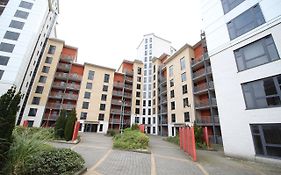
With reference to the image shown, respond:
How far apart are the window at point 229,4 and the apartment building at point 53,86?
3512 cm

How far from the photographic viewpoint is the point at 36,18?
3008 centimetres

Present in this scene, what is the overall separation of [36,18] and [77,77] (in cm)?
1557

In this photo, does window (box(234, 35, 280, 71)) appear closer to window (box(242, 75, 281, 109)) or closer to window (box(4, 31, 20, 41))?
window (box(242, 75, 281, 109))

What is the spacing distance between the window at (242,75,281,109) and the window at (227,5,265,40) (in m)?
4.95

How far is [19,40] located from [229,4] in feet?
118

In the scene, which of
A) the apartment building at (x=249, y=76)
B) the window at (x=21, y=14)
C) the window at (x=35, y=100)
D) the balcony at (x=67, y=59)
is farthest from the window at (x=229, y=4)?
the window at (x=35, y=100)

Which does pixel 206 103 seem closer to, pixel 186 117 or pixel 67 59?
pixel 186 117

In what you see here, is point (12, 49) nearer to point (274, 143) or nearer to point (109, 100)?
point (109, 100)

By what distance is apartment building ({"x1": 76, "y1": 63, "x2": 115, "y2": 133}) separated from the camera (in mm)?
35781

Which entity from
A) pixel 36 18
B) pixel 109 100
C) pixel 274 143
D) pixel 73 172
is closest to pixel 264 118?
pixel 274 143

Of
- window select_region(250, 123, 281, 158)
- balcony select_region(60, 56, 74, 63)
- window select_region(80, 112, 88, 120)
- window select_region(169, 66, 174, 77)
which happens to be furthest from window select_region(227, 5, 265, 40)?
balcony select_region(60, 56, 74, 63)

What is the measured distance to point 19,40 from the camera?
27359 mm

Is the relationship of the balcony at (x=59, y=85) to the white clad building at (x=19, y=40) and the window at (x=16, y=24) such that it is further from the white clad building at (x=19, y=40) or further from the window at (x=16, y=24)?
the window at (x=16, y=24)

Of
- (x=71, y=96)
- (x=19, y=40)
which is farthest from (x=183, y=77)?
(x=19, y=40)
